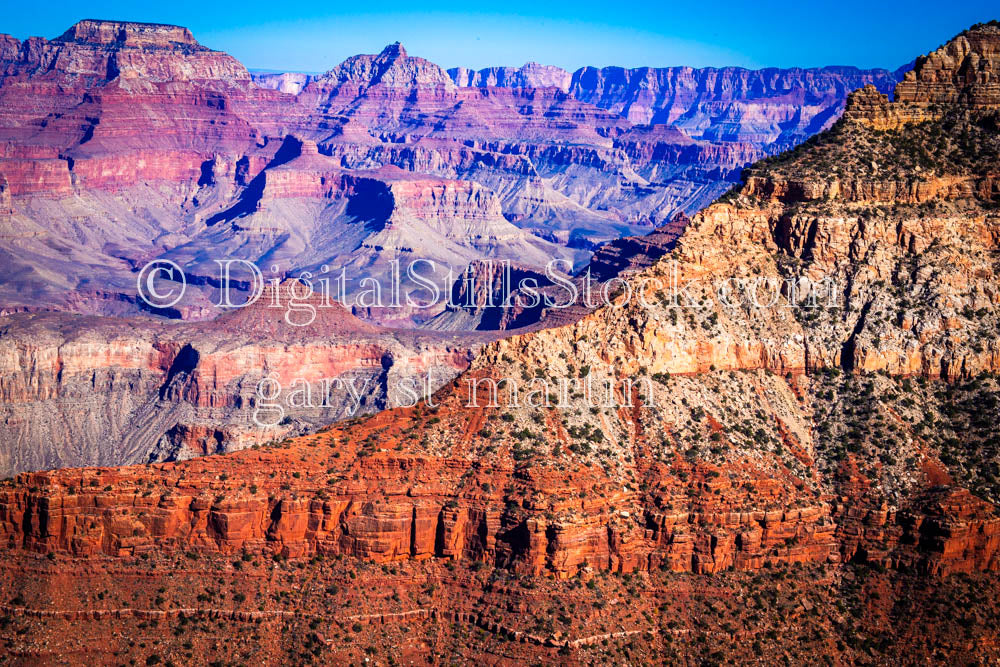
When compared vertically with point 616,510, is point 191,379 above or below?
above

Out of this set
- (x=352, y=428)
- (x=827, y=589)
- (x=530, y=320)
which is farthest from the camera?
(x=530, y=320)

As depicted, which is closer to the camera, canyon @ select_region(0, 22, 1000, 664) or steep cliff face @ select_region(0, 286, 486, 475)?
canyon @ select_region(0, 22, 1000, 664)

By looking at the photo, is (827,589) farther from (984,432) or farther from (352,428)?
(352,428)

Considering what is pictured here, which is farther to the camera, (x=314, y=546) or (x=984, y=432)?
(x=984, y=432)

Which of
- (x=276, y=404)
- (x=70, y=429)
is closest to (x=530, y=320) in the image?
(x=276, y=404)

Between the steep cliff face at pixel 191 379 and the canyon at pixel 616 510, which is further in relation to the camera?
the steep cliff face at pixel 191 379

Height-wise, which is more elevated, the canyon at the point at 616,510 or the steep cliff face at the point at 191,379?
the steep cliff face at the point at 191,379

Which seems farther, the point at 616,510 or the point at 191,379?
the point at 191,379

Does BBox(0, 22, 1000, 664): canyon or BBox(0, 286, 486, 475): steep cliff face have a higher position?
BBox(0, 286, 486, 475): steep cliff face
